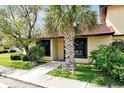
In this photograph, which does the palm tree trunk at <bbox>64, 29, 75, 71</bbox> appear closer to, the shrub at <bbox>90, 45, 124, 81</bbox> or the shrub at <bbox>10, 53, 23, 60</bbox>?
the shrub at <bbox>90, 45, 124, 81</bbox>

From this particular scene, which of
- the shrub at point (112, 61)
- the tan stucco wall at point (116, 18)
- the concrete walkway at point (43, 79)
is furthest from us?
the tan stucco wall at point (116, 18)

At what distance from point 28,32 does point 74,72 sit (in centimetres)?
443

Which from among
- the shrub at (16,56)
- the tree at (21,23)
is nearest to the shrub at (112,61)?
the tree at (21,23)

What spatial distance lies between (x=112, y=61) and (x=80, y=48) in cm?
516

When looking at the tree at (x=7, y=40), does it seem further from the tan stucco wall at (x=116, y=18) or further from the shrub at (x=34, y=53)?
the tan stucco wall at (x=116, y=18)

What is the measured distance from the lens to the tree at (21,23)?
12805mm

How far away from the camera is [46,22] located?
10.8 metres

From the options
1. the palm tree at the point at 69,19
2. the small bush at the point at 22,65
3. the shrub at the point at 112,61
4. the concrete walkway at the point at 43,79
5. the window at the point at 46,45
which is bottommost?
the concrete walkway at the point at 43,79

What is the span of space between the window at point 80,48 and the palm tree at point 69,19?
11.5 ft

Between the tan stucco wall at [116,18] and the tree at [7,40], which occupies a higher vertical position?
the tan stucco wall at [116,18]

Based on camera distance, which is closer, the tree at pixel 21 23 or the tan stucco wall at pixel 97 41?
the tree at pixel 21 23

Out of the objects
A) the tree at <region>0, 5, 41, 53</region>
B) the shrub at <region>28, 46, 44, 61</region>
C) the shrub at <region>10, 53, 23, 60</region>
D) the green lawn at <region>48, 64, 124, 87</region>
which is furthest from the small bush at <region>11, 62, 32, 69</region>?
the green lawn at <region>48, 64, 124, 87</region>

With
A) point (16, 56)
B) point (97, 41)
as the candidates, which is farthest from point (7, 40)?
point (97, 41)

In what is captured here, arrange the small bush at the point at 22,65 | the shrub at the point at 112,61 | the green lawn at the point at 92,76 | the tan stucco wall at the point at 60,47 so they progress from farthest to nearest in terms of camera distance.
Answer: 1. the tan stucco wall at the point at 60,47
2. the small bush at the point at 22,65
3. the green lawn at the point at 92,76
4. the shrub at the point at 112,61
